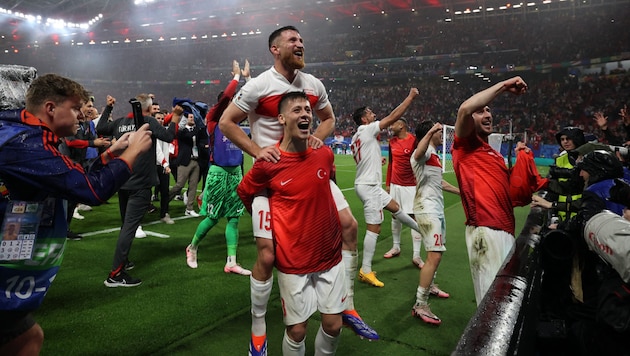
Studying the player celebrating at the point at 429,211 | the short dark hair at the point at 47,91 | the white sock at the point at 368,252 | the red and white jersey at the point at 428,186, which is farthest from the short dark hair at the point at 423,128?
the short dark hair at the point at 47,91

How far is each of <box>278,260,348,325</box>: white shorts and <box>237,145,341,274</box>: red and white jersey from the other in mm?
56

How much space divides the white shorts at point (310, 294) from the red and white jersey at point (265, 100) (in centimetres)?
106

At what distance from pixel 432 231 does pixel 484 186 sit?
1.58 metres

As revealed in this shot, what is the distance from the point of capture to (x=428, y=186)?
5.07 m

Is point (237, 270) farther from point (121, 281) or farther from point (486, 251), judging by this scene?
point (486, 251)

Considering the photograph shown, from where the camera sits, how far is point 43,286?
2.02 m

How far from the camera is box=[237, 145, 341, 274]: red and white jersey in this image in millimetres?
2566

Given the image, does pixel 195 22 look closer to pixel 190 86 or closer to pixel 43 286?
pixel 190 86

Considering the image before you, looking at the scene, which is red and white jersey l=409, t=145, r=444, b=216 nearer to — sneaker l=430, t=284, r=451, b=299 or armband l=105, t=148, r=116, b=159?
sneaker l=430, t=284, r=451, b=299

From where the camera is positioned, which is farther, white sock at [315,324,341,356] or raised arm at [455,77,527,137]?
raised arm at [455,77,527,137]

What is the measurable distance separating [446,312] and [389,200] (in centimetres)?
174

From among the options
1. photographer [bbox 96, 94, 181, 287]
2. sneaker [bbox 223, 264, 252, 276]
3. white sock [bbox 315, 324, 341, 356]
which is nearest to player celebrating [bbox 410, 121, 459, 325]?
white sock [bbox 315, 324, 341, 356]

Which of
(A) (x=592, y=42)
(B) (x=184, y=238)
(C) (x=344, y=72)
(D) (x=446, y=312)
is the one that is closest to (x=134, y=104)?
(D) (x=446, y=312)

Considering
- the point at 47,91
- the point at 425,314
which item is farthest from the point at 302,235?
the point at 425,314
